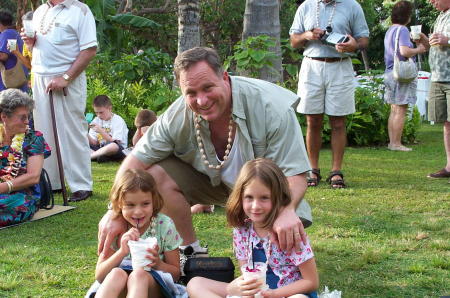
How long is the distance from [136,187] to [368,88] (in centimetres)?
744

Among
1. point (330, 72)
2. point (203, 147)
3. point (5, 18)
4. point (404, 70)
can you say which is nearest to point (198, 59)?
point (203, 147)

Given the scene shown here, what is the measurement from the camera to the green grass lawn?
12.8 feet

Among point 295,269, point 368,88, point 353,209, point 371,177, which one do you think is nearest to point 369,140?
point 368,88

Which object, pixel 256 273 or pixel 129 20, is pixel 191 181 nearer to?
pixel 256 273

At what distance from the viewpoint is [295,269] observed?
334 centimetres

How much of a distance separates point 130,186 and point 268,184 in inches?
27.9

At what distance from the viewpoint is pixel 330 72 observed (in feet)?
22.2

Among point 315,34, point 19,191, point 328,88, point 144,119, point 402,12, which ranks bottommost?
point 19,191

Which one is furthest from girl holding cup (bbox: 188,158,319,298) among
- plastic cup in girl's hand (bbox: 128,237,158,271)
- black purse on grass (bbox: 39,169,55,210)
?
black purse on grass (bbox: 39,169,55,210)

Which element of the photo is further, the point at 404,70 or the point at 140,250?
the point at 404,70

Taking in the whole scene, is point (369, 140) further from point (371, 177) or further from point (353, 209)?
point (353, 209)

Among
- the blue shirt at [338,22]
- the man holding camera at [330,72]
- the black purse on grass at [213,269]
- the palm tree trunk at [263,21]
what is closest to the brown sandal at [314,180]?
the man holding camera at [330,72]

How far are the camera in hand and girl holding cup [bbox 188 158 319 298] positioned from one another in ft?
11.1

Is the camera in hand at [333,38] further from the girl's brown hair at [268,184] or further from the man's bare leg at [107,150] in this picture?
the girl's brown hair at [268,184]
